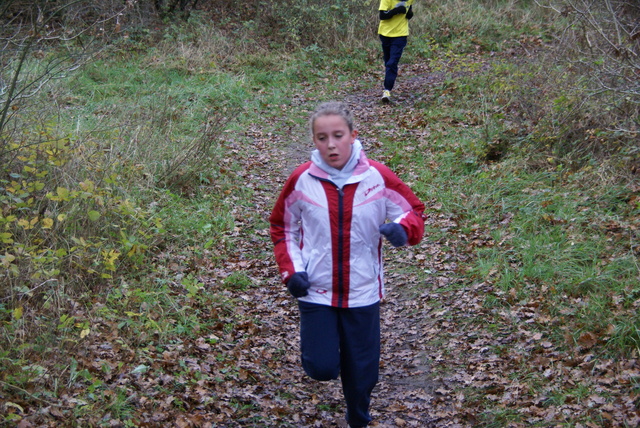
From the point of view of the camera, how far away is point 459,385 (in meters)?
4.80

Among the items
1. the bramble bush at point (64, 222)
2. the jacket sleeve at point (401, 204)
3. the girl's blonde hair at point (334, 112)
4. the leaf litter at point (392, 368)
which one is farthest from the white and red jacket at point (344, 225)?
the bramble bush at point (64, 222)

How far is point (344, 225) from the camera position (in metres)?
3.62

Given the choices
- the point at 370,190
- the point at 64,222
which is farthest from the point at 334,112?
the point at 64,222

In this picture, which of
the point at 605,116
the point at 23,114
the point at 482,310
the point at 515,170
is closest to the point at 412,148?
the point at 515,170

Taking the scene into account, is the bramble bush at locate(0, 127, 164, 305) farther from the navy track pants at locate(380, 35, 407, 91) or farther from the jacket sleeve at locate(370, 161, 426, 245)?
the navy track pants at locate(380, 35, 407, 91)

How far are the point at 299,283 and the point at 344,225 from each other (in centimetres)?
43

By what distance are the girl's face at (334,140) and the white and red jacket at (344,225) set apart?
0.09 meters

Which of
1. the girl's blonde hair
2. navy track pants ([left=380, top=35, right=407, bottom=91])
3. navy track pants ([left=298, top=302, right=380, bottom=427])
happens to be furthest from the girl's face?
navy track pants ([left=380, top=35, right=407, bottom=91])

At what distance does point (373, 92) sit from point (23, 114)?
8.41m

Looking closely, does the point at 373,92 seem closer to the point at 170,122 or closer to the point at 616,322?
the point at 170,122

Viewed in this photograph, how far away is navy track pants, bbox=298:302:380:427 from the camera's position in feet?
12.1

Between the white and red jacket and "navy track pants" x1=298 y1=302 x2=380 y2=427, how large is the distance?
0.08 m

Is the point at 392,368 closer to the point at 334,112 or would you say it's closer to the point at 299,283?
the point at 299,283

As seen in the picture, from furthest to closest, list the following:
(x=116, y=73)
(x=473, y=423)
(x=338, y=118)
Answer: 1. (x=116, y=73)
2. (x=473, y=423)
3. (x=338, y=118)
